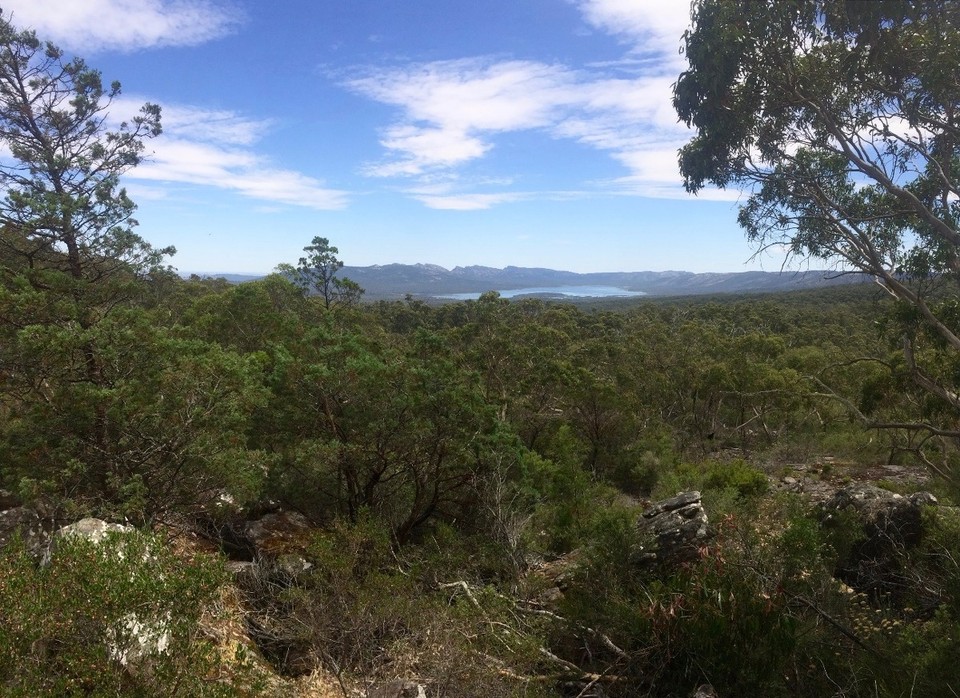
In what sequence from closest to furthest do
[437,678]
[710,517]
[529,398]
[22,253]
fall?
[437,678], [22,253], [710,517], [529,398]

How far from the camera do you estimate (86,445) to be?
7.44m

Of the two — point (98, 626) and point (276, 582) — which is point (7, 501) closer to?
point (276, 582)

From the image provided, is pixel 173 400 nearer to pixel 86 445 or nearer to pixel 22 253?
pixel 86 445

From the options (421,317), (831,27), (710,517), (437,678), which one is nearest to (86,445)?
(437,678)

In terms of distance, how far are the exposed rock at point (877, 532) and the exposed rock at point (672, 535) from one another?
176 centimetres

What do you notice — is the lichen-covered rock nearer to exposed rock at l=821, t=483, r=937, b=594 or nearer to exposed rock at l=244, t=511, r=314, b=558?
exposed rock at l=821, t=483, r=937, b=594

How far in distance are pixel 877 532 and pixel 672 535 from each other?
2.99 meters

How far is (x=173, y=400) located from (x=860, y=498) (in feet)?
33.9

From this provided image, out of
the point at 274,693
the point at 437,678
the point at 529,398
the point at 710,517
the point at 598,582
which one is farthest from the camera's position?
the point at 529,398

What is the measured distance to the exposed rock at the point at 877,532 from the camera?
7477 millimetres

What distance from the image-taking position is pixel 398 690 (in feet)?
16.9

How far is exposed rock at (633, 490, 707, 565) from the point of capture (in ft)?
24.8

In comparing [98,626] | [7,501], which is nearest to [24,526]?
[7,501]

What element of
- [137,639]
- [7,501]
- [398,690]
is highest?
[137,639]
